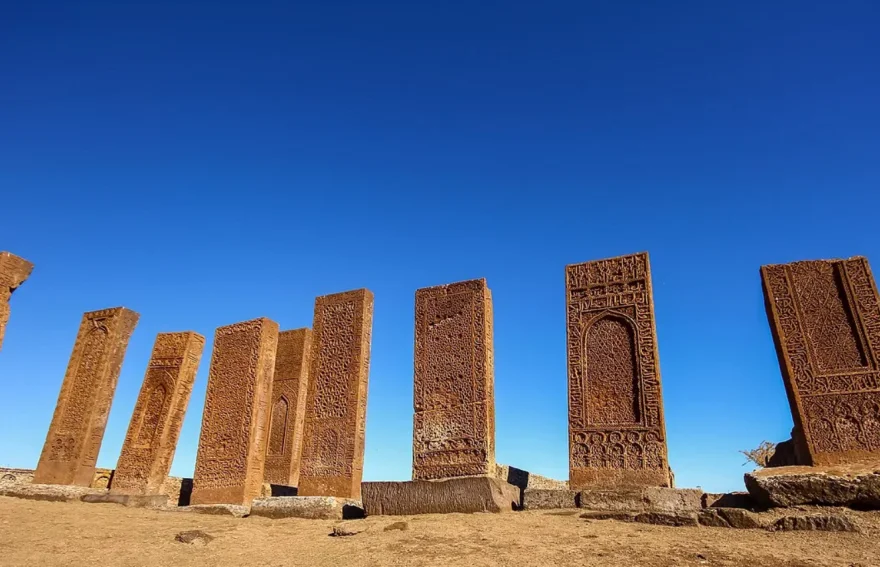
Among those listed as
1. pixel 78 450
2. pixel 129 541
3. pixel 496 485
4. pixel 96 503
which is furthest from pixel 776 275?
pixel 78 450

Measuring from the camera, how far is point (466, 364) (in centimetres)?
724

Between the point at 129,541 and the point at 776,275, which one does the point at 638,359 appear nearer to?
the point at 776,275

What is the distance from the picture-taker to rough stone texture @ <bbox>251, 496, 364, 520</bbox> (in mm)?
6930

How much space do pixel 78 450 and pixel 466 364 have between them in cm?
685

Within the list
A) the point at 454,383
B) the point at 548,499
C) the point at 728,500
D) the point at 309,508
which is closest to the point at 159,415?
the point at 309,508

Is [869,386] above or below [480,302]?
below

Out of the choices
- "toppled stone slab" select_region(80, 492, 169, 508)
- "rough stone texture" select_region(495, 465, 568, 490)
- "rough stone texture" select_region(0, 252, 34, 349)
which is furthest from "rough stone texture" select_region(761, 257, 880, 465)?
"rough stone texture" select_region(0, 252, 34, 349)

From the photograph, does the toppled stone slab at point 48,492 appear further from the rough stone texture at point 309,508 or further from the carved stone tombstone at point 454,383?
the carved stone tombstone at point 454,383

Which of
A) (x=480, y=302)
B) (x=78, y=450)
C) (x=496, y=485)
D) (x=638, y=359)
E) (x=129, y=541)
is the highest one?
(x=480, y=302)

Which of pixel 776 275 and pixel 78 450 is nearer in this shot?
pixel 776 275

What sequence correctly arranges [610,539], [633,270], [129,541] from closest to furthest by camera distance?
[610,539] < [129,541] < [633,270]

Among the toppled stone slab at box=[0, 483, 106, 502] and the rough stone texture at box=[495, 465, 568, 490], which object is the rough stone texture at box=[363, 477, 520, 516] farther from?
the toppled stone slab at box=[0, 483, 106, 502]

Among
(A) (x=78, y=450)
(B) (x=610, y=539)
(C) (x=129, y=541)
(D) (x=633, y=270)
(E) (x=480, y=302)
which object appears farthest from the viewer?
(A) (x=78, y=450)

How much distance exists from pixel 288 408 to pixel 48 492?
4.16 metres
